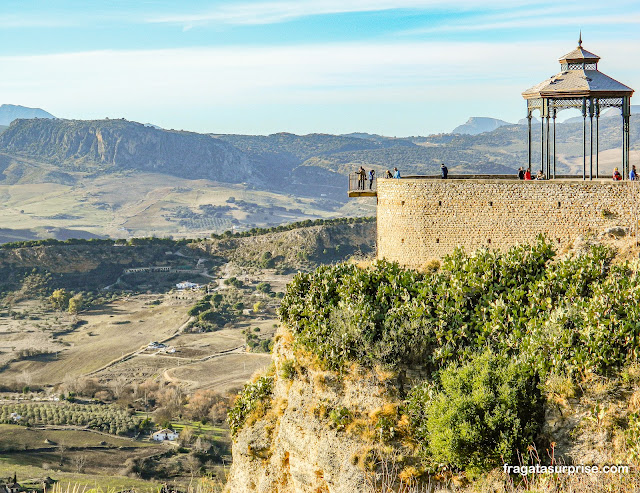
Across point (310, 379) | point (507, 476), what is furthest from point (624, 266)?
point (310, 379)

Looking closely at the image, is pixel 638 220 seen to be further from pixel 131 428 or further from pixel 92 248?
pixel 92 248

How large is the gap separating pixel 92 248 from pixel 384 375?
88774 mm

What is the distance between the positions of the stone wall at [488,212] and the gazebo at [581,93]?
65.5 inches

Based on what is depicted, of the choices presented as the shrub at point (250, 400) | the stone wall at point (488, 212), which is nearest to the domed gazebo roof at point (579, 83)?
the stone wall at point (488, 212)

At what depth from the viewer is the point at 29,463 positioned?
43188mm

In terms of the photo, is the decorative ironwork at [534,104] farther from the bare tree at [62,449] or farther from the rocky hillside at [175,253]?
the rocky hillside at [175,253]

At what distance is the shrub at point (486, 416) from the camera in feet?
56.0

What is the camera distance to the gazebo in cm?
2145

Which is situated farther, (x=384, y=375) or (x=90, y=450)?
(x=90, y=450)

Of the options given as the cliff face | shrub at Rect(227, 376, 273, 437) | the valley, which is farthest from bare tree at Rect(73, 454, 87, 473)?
the cliff face

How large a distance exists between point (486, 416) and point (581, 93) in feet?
30.7

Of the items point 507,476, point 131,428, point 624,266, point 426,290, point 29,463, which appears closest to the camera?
point 507,476

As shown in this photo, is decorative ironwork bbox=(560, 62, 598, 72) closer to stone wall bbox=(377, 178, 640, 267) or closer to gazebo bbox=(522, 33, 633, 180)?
gazebo bbox=(522, 33, 633, 180)

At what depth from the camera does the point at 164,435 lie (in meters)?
48.7
